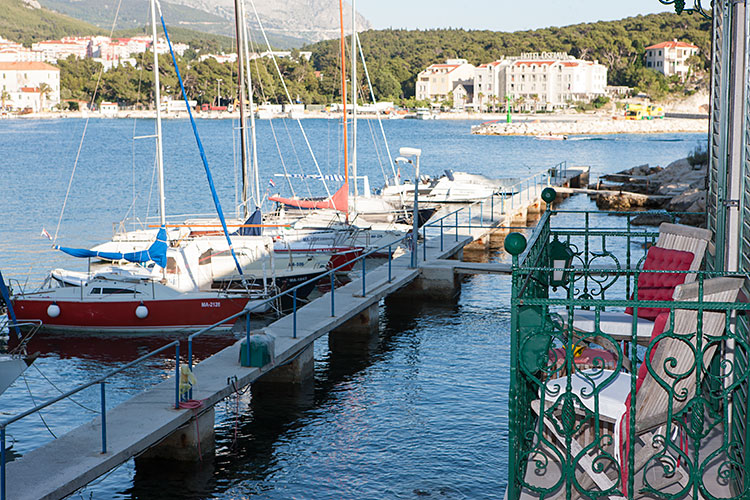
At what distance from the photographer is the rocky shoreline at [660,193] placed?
32031 mm

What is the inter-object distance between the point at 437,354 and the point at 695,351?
11.5m

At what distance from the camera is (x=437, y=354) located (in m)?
16.1

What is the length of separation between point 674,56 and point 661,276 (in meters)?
198

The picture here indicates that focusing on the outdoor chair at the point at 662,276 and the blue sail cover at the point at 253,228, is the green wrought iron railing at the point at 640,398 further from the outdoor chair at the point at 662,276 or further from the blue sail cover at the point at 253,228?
the blue sail cover at the point at 253,228

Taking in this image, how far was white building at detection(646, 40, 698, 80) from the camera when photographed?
7490 inches

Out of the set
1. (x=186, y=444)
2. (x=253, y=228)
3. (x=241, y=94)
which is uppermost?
(x=241, y=94)

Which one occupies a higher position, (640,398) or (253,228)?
(640,398)

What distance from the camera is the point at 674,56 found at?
191250mm

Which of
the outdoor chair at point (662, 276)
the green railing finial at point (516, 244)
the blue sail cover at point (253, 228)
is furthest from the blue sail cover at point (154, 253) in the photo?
the green railing finial at point (516, 244)

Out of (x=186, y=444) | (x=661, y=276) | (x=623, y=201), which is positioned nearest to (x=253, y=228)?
(x=186, y=444)

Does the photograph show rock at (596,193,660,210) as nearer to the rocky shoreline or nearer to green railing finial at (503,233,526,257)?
the rocky shoreline

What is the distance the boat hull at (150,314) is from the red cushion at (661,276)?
1124cm

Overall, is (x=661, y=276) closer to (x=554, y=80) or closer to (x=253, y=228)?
(x=253, y=228)

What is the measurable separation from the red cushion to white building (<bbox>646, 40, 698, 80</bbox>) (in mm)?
194603
